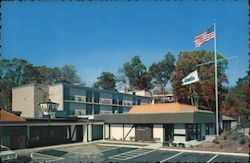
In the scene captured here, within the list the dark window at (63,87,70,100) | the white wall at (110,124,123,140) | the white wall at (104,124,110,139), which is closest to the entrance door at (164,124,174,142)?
the white wall at (110,124,123,140)

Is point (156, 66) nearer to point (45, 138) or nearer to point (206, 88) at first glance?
point (206, 88)

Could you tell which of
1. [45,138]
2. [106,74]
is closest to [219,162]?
[45,138]

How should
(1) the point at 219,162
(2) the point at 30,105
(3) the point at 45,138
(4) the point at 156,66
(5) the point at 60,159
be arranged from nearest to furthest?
(1) the point at 219,162 → (5) the point at 60,159 → (3) the point at 45,138 → (2) the point at 30,105 → (4) the point at 156,66

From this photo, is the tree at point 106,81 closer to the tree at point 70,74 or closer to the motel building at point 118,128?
the tree at point 70,74

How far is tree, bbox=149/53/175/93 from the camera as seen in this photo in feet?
267

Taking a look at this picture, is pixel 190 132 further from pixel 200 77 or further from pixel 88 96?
pixel 88 96

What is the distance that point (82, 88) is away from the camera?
57375 millimetres

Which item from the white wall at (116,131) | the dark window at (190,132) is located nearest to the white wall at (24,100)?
the white wall at (116,131)

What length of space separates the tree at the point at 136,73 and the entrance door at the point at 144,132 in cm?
4666

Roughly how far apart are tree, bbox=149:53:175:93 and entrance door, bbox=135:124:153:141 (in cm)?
4084

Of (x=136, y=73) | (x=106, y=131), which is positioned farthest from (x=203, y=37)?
(x=136, y=73)

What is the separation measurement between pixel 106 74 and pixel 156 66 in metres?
16.2

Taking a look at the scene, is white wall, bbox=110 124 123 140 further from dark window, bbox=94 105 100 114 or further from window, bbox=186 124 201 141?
dark window, bbox=94 105 100 114

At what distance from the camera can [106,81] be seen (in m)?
90.1
